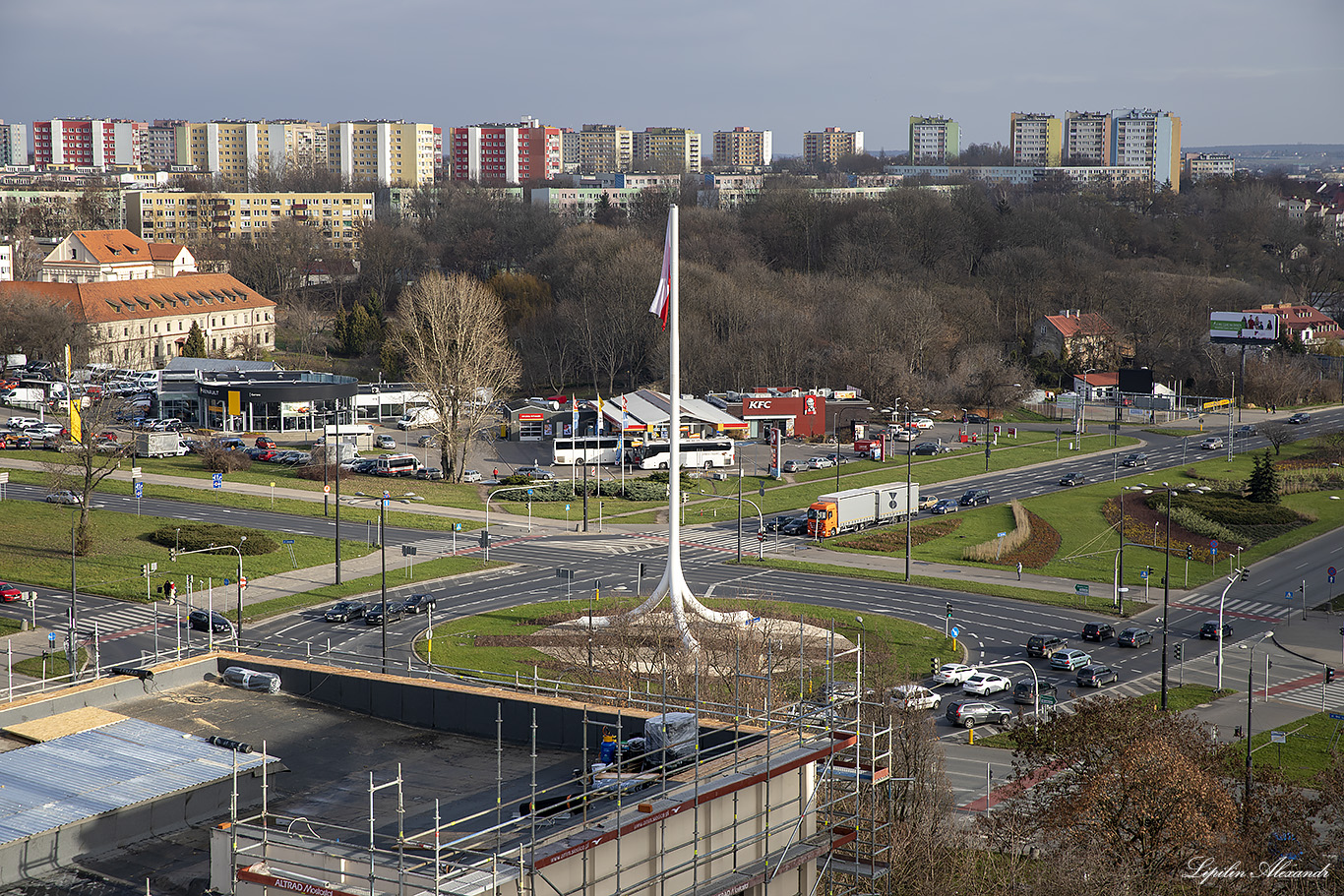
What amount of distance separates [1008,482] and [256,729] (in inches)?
2630

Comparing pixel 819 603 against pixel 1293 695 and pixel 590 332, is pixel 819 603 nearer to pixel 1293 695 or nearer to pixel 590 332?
pixel 1293 695

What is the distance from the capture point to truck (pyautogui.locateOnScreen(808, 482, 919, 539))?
67.3 meters

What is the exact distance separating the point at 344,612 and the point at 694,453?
122ft

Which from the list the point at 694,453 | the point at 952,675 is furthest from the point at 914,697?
the point at 694,453

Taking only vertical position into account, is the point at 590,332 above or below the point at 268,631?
above

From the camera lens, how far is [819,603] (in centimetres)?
5412

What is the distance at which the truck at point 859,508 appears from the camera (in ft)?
221

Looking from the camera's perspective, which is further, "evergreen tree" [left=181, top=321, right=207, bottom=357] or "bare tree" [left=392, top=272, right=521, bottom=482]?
"evergreen tree" [left=181, top=321, right=207, bottom=357]

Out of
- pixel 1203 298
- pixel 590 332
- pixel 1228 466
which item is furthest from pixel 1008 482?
pixel 1203 298

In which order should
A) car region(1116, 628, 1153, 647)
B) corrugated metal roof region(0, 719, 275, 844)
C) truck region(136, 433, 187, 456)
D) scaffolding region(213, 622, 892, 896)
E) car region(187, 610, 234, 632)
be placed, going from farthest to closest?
truck region(136, 433, 187, 456) → car region(1116, 628, 1153, 647) → car region(187, 610, 234, 632) → corrugated metal roof region(0, 719, 275, 844) → scaffolding region(213, 622, 892, 896)

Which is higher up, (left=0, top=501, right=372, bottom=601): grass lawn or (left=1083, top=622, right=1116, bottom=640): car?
(left=0, top=501, right=372, bottom=601): grass lawn

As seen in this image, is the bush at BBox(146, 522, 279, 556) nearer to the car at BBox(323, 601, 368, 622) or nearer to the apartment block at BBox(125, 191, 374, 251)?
the car at BBox(323, 601, 368, 622)

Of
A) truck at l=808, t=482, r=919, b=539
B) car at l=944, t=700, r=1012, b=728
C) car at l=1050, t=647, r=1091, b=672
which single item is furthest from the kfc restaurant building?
car at l=944, t=700, r=1012, b=728

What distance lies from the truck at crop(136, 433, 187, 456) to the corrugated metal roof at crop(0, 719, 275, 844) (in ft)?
218
